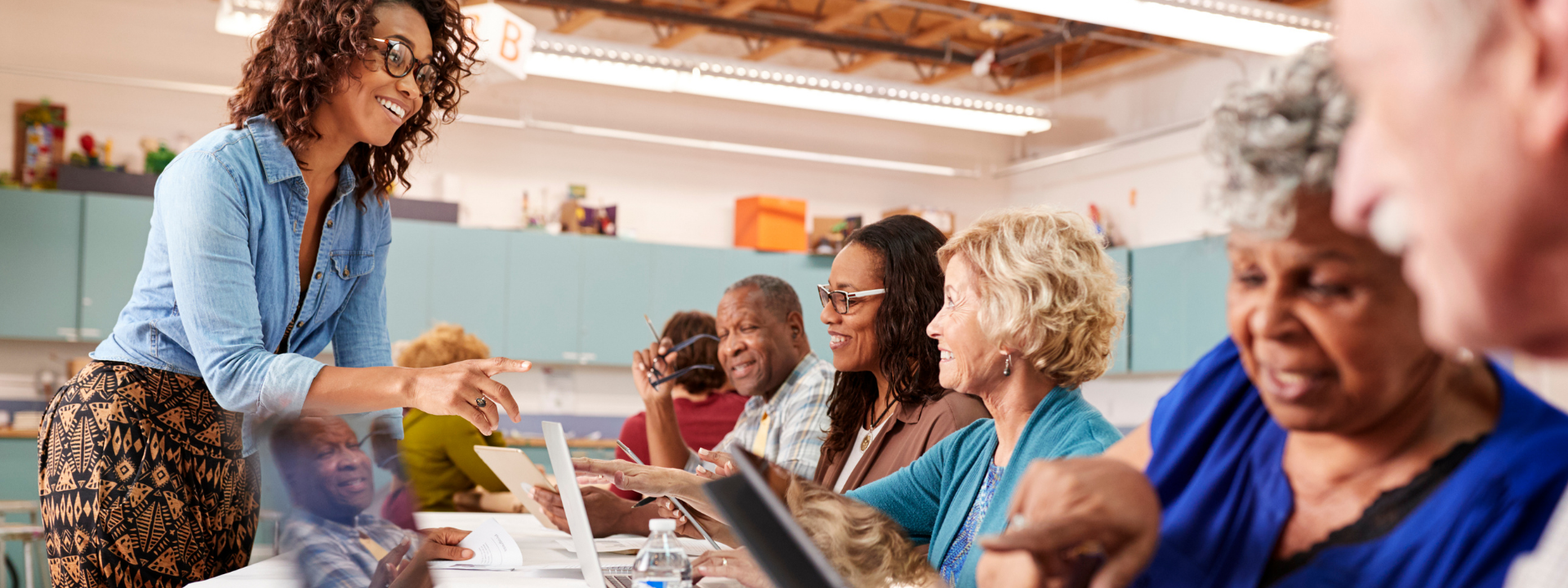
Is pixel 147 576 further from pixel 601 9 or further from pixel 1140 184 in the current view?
pixel 1140 184

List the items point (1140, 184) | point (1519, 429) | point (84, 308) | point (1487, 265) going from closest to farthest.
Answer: point (1487, 265) → point (1519, 429) → point (84, 308) → point (1140, 184)

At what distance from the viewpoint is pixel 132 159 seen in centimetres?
639

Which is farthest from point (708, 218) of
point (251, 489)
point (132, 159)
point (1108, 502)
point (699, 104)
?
point (1108, 502)

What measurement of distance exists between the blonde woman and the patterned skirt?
1.90 ft

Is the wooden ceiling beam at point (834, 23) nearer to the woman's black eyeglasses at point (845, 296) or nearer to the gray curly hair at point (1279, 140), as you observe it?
the woman's black eyeglasses at point (845, 296)

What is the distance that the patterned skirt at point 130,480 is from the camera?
1.55m

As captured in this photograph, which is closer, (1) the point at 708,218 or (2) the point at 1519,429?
(2) the point at 1519,429

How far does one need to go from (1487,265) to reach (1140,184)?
7836 mm

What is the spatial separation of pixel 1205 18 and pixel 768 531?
4.34 meters

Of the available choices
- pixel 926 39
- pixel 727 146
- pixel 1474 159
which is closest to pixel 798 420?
pixel 1474 159

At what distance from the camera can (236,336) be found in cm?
158

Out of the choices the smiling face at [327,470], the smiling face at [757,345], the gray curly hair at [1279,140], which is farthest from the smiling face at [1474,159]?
the smiling face at [757,345]

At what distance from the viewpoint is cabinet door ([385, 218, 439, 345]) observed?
21.8 ft

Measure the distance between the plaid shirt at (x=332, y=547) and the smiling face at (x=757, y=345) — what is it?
2.09 meters
